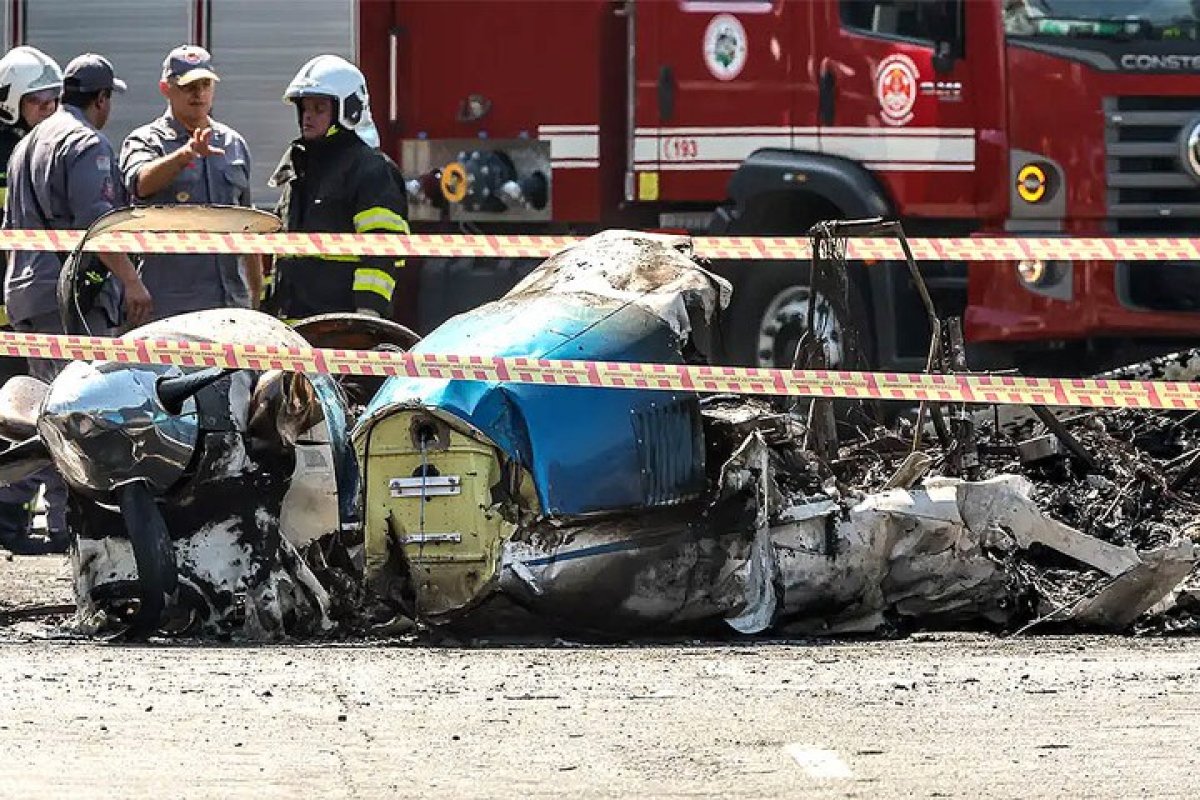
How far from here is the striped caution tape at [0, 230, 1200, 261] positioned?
8.99m

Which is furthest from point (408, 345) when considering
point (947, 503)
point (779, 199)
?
point (779, 199)

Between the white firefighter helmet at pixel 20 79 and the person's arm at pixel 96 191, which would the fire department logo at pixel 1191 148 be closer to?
the person's arm at pixel 96 191

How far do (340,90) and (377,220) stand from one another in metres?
0.58

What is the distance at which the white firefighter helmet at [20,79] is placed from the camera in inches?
433

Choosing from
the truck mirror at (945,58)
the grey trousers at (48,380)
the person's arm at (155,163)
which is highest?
the truck mirror at (945,58)

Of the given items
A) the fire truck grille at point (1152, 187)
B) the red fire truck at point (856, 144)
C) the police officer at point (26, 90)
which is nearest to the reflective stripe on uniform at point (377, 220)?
the police officer at point (26, 90)

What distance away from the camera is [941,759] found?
5562mm

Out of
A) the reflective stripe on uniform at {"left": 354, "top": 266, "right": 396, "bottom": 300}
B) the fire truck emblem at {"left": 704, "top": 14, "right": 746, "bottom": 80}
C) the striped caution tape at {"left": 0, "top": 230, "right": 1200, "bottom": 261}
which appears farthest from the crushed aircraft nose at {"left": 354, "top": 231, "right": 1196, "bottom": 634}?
the fire truck emblem at {"left": 704, "top": 14, "right": 746, "bottom": 80}

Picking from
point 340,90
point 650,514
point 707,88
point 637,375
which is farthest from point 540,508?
point 707,88

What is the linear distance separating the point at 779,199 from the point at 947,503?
5.52 meters

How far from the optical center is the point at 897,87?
1241cm

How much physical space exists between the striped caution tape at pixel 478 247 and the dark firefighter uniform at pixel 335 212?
0.81 feet

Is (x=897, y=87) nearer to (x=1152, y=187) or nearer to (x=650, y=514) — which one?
(x=1152, y=187)

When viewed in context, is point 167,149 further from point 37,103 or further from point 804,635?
point 804,635
